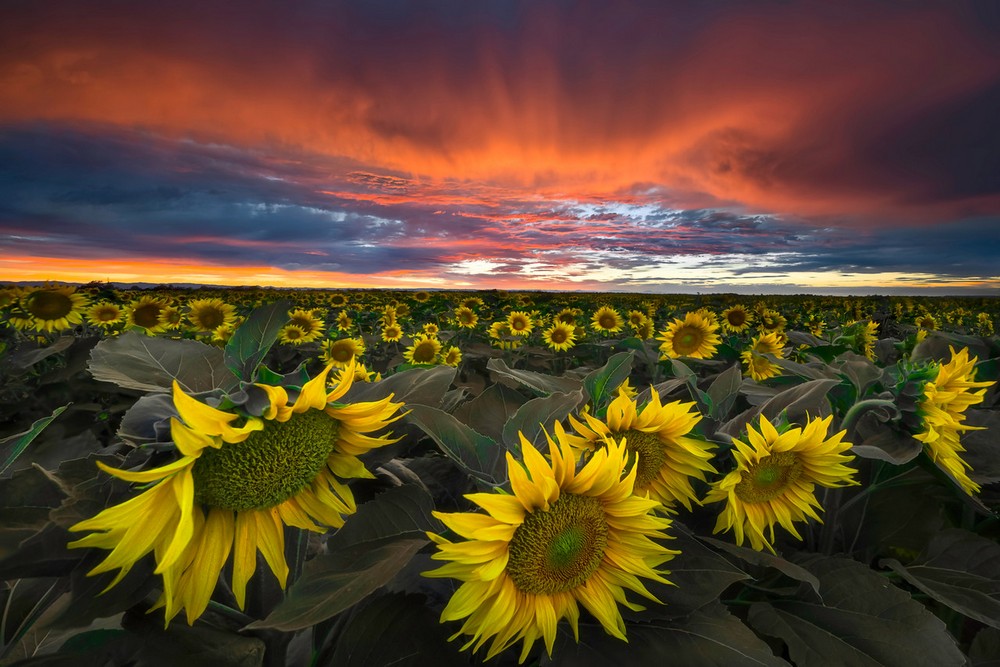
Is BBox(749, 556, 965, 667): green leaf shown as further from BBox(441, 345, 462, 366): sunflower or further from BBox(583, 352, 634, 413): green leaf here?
BBox(441, 345, 462, 366): sunflower

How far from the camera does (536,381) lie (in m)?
1.43

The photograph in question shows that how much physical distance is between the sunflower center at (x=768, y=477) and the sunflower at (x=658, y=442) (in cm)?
10

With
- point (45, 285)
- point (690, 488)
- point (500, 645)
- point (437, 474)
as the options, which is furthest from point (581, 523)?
point (45, 285)

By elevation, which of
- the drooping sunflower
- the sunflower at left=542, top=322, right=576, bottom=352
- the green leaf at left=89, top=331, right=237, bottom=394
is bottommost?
the sunflower at left=542, top=322, right=576, bottom=352

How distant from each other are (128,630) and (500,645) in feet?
1.82

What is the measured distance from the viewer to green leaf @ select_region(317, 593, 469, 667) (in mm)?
802

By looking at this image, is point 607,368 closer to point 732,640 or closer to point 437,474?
point 437,474

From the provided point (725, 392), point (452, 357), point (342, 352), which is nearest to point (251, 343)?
point (725, 392)

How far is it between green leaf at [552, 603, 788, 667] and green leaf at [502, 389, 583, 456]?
0.35 metres

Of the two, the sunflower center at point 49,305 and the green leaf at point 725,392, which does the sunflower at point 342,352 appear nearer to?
the sunflower center at point 49,305

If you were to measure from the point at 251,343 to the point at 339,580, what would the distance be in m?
0.41

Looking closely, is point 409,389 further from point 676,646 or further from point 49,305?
point 49,305

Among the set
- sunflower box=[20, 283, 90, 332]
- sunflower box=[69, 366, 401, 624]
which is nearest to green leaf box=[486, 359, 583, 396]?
sunflower box=[69, 366, 401, 624]

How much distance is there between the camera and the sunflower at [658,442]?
1152mm
